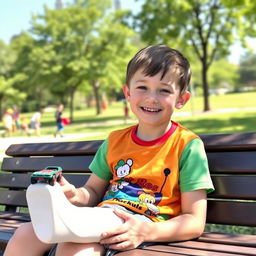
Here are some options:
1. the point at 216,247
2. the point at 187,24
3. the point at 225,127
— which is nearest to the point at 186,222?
the point at 216,247

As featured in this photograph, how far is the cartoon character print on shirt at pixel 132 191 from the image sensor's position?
7.34ft

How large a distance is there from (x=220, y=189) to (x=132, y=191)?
0.56m

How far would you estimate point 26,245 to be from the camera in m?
2.16

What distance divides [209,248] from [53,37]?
2897cm

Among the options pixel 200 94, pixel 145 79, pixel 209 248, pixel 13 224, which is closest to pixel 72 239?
pixel 209 248

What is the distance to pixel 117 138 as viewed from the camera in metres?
2.54

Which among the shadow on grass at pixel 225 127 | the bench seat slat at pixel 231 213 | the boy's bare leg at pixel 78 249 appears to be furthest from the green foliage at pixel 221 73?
the boy's bare leg at pixel 78 249

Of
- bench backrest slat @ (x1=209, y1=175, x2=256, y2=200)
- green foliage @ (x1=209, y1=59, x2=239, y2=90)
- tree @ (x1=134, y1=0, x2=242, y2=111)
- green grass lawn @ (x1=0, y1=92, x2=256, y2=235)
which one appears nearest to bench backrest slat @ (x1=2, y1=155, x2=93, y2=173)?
bench backrest slat @ (x1=209, y1=175, x2=256, y2=200)

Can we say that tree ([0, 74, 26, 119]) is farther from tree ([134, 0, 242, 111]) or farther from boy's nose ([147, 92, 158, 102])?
boy's nose ([147, 92, 158, 102])

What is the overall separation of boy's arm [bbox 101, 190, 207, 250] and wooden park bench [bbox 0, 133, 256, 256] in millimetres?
55

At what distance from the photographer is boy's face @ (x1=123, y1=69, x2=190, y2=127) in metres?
2.27

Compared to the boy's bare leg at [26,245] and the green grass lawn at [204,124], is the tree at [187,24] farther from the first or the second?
the boy's bare leg at [26,245]

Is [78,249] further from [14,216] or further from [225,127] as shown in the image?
[225,127]

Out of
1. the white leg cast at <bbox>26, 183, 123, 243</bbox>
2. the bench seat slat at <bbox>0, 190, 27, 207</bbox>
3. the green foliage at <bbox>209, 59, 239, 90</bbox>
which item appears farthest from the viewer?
the green foliage at <bbox>209, 59, 239, 90</bbox>
